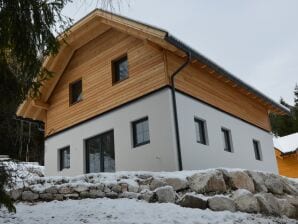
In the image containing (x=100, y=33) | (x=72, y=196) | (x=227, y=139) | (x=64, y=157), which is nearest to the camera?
(x=72, y=196)

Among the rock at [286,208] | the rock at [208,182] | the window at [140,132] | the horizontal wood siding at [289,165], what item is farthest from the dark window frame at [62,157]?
the horizontal wood siding at [289,165]

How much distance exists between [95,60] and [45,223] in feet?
28.5

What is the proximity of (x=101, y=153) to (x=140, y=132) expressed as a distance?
1.97 m

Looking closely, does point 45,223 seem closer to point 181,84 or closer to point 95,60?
point 181,84

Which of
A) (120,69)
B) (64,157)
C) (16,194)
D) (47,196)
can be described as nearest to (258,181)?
(47,196)

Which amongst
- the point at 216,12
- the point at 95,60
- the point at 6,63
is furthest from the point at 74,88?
the point at 216,12

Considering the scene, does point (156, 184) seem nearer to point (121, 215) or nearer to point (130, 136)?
point (121, 215)

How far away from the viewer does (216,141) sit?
13633 millimetres

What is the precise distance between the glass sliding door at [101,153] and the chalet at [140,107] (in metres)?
0.04

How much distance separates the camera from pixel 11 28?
21.1 feet

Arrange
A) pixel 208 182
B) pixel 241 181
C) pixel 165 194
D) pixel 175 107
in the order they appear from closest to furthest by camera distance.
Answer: pixel 165 194 < pixel 208 182 < pixel 241 181 < pixel 175 107

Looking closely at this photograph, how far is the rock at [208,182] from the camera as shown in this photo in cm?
959

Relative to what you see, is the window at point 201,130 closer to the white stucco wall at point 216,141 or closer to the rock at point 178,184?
the white stucco wall at point 216,141

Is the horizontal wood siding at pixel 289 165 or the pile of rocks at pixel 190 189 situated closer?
the pile of rocks at pixel 190 189
